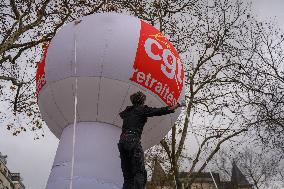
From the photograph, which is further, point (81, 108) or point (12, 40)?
point (12, 40)

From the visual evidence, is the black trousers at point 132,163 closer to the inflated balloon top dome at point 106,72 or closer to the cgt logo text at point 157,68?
the inflated balloon top dome at point 106,72

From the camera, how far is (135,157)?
6.18m

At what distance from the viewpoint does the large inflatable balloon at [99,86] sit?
7254 mm

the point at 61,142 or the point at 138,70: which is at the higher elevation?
the point at 138,70

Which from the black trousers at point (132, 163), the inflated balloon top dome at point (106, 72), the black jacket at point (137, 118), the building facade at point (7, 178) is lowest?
the black trousers at point (132, 163)

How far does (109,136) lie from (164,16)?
1137 cm

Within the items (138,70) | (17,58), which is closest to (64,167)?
(138,70)

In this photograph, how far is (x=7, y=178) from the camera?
76375mm

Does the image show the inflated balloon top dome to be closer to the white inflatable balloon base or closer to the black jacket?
the white inflatable balloon base

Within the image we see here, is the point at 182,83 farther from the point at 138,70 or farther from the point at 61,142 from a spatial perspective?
the point at 61,142

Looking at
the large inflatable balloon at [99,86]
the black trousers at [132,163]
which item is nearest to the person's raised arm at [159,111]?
the black trousers at [132,163]

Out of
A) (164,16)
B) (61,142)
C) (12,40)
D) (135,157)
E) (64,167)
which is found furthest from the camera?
(164,16)

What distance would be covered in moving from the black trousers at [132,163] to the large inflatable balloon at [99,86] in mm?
943

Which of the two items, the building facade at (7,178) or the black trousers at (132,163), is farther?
the building facade at (7,178)
